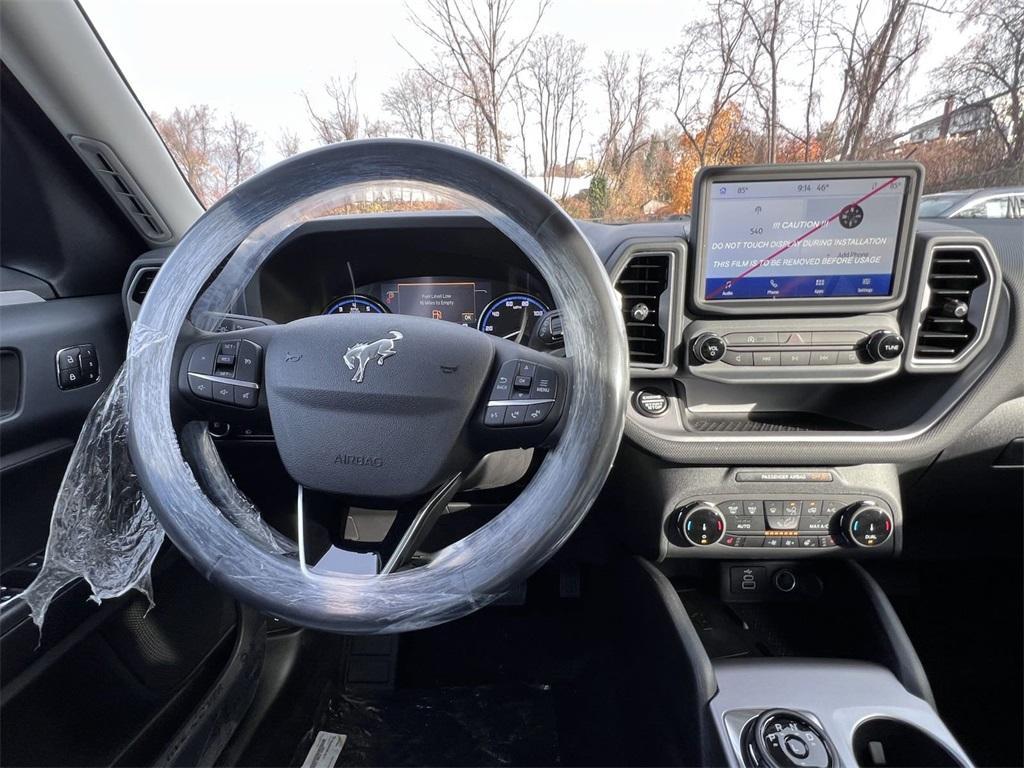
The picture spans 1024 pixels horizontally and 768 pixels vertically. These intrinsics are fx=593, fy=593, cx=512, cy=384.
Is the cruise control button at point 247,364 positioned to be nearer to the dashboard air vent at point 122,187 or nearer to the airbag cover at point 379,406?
the airbag cover at point 379,406

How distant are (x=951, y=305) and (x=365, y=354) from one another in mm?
1390

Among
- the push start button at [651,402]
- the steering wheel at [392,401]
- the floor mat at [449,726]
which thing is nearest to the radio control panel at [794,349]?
the push start button at [651,402]

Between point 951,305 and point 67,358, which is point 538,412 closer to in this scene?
point 951,305

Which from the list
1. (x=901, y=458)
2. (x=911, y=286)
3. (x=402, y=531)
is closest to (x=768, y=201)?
(x=911, y=286)

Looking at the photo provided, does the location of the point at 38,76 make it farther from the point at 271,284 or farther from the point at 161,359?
the point at 161,359

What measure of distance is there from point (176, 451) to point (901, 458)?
5.14 ft

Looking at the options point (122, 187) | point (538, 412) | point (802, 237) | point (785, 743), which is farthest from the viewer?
point (122, 187)

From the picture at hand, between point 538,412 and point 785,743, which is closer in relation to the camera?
point 538,412

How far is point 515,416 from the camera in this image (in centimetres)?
93

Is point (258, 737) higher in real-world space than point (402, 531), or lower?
lower

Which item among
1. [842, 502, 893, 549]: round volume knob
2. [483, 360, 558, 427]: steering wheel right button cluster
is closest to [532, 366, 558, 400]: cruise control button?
[483, 360, 558, 427]: steering wheel right button cluster

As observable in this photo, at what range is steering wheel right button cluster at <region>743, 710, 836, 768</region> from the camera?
1.21m

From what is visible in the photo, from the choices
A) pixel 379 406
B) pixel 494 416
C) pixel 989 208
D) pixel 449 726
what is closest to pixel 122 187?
pixel 379 406

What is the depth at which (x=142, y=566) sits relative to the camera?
125 centimetres
